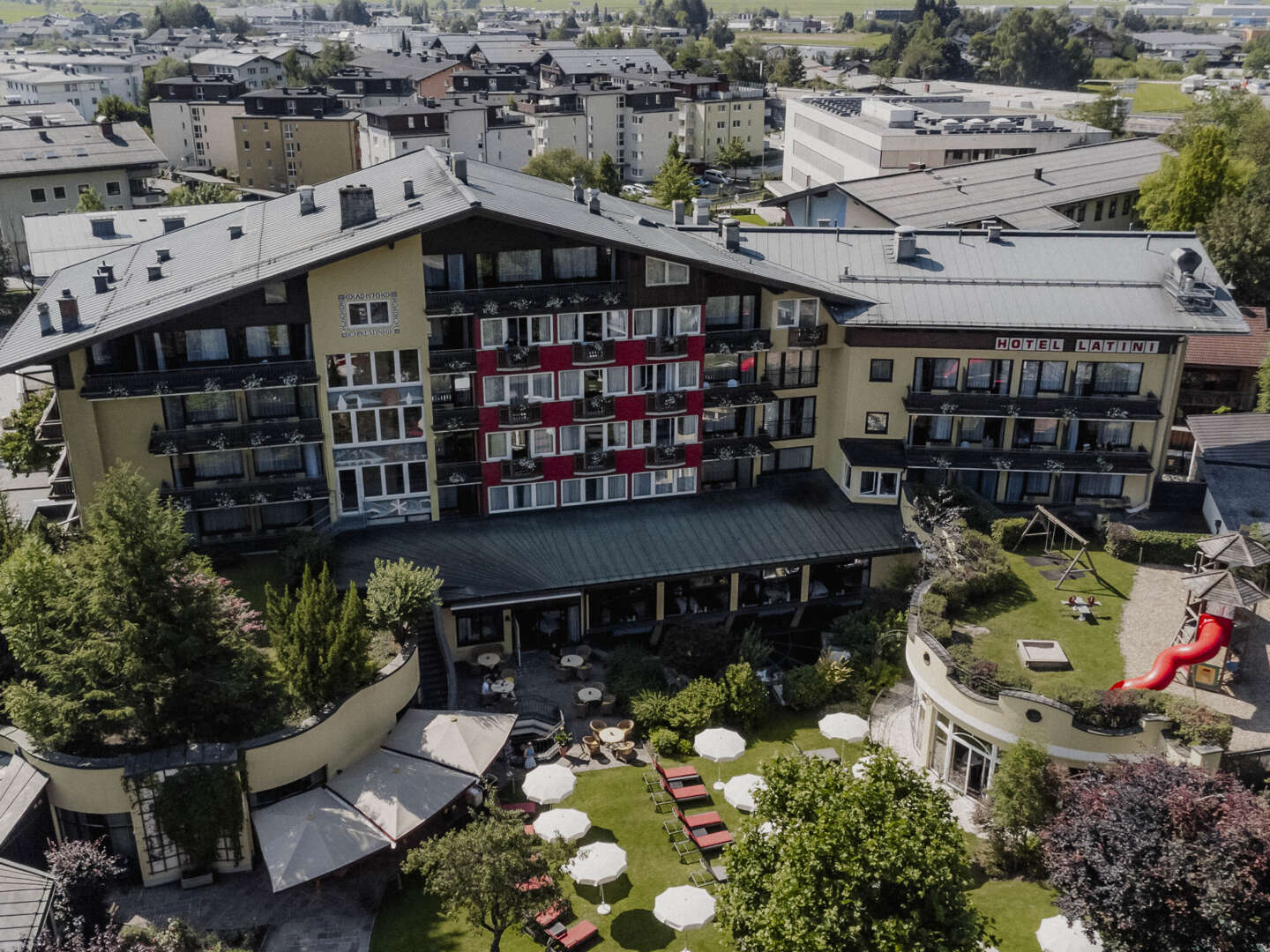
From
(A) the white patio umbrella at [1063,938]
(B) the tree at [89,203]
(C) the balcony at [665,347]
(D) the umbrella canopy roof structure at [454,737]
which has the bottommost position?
(D) the umbrella canopy roof structure at [454,737]

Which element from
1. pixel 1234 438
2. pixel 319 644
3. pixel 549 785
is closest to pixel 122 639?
pixel 319 644

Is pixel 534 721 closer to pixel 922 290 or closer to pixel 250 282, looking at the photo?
pixel 250 282

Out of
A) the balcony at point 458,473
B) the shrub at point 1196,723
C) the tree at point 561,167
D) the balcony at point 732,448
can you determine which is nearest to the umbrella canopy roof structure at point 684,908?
the shrub at point 1196,723

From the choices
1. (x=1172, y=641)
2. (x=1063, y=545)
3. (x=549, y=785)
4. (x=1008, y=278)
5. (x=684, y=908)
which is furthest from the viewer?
(x=1008, y=278)

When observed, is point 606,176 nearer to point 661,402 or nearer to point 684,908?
point 661,402

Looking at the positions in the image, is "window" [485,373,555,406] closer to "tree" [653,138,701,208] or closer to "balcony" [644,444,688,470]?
"balcony" [644,444,688,470]

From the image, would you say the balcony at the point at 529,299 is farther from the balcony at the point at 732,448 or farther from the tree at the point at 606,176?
the tree at the point at 606,176

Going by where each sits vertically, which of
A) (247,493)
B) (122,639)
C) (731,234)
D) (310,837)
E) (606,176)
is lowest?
(310,837)
